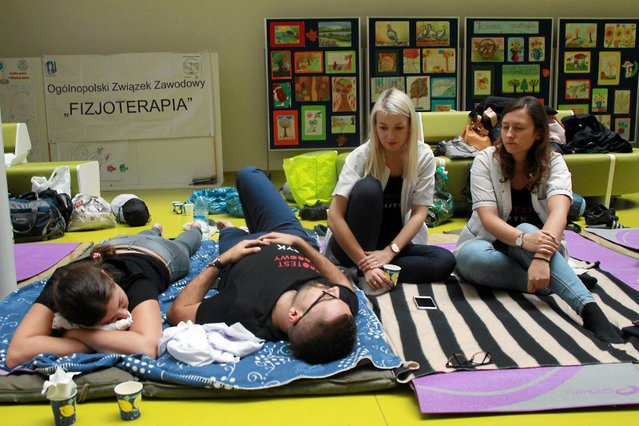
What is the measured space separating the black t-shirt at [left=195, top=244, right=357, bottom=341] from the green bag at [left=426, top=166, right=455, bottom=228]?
7.78 feet

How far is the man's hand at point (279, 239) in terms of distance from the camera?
8.09 ft

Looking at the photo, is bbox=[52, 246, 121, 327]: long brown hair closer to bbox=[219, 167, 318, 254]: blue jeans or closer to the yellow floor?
the yellow floor

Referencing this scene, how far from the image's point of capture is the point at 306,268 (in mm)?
2322

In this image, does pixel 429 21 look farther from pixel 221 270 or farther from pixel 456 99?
pixel 221 270

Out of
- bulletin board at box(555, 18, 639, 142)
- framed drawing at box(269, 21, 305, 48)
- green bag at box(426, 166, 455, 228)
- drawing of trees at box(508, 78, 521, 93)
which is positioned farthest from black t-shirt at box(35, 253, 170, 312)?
bulletin board at box(555, 18, 639, 142)

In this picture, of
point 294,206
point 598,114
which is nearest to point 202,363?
point 294,206

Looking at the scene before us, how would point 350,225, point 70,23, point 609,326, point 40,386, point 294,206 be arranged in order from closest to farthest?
point 40,386 < point 609,326 < point 350,225 < point 294,206 < point 70,23

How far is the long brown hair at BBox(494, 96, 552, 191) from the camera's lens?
2.58 meters

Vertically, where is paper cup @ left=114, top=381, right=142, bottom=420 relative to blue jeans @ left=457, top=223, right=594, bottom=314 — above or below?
below

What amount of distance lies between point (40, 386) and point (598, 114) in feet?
24.1

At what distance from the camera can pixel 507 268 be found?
103 inches

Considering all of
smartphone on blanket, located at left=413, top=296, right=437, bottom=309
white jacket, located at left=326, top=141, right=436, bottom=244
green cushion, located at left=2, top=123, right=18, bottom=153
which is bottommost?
smartphone on blanket, located at left=413, top=296, right=437, bottom=309

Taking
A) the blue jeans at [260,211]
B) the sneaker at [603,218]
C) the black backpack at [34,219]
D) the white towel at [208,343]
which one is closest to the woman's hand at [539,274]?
the blue jeans at [260,211]

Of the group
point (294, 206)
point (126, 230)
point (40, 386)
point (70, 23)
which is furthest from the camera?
point (70, 23)
